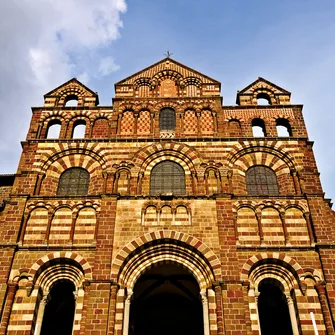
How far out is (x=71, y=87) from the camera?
23.1 metres

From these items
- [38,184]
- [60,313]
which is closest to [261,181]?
[38,184]

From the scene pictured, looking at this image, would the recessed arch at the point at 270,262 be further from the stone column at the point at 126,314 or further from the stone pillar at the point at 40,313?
the stone pillar at the point at 40,313

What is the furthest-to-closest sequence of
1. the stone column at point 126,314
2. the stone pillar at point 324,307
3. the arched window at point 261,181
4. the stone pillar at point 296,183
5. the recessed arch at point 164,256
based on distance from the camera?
the arched window at point 261,181 → the stone pillar at point 296,183 → the recessed arch at point 164,256 → the stone column at point 126,314 → the stone pillar at point 324,307

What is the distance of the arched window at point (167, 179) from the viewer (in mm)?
18734

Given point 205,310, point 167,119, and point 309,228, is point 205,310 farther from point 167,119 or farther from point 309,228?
point 167,119

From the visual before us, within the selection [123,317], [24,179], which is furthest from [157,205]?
[24,179]

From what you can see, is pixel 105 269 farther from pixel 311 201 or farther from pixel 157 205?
pixel 311 201

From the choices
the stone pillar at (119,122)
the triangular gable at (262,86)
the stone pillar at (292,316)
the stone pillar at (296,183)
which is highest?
the triangular gable at (262,86)

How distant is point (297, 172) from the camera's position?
748 inches

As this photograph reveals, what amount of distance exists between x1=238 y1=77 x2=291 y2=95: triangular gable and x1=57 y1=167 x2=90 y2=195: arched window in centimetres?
957

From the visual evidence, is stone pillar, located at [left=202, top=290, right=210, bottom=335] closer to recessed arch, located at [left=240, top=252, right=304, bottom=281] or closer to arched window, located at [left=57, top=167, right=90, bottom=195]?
recessed arch, located at [left=240, top=252, right=304, bottom=281]

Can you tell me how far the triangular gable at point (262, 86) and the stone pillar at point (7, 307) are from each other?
14748 millimetres

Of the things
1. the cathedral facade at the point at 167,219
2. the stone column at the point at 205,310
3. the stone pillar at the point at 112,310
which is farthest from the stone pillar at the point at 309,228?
the stone pillar at the point at 112,310

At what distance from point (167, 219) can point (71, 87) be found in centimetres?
1023
